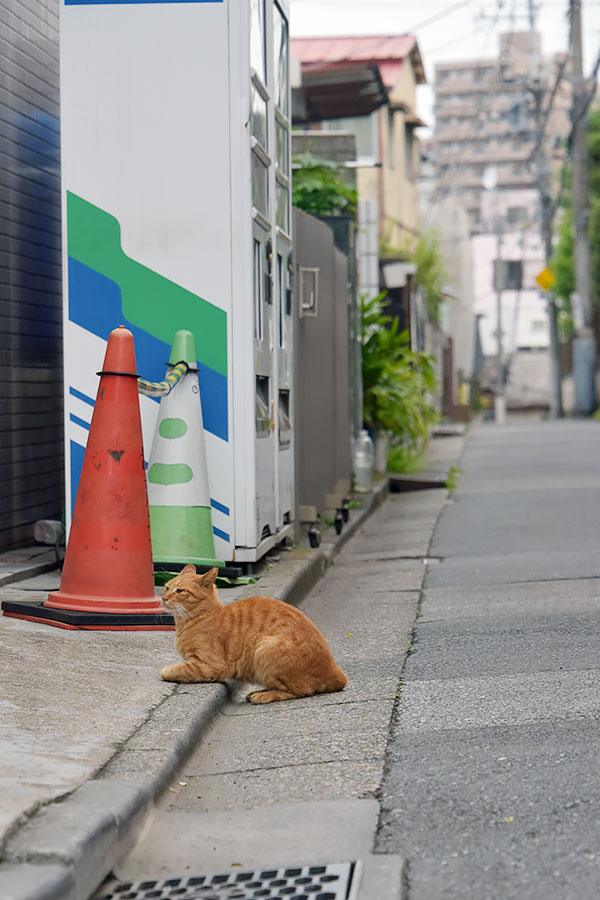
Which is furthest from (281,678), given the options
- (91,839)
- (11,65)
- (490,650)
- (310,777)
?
(11,65)

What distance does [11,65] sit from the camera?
7523 millimetres

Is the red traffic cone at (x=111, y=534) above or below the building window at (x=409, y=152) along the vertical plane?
below

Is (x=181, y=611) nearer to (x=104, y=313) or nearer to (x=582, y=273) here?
(x=104, y=313)

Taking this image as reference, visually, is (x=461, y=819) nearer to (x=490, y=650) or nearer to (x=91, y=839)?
(x=91, y=839)

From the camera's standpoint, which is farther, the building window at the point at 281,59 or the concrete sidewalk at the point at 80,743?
the building window at the point at 281,59

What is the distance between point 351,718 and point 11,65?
197 inches

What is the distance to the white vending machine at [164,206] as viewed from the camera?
6801 mm

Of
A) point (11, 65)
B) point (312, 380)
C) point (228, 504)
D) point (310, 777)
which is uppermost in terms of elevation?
point (11, 65)

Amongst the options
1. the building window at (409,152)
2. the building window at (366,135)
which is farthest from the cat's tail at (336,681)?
the building window at (409,152)

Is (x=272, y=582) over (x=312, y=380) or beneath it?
beneath

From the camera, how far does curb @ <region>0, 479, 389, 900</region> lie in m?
2.82

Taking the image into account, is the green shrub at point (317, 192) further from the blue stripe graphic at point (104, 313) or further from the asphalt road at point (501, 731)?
the blue stripe graphic at point (104, 313)

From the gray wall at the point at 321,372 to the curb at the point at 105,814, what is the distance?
16.0 ft

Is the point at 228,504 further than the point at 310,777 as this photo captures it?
Yes
